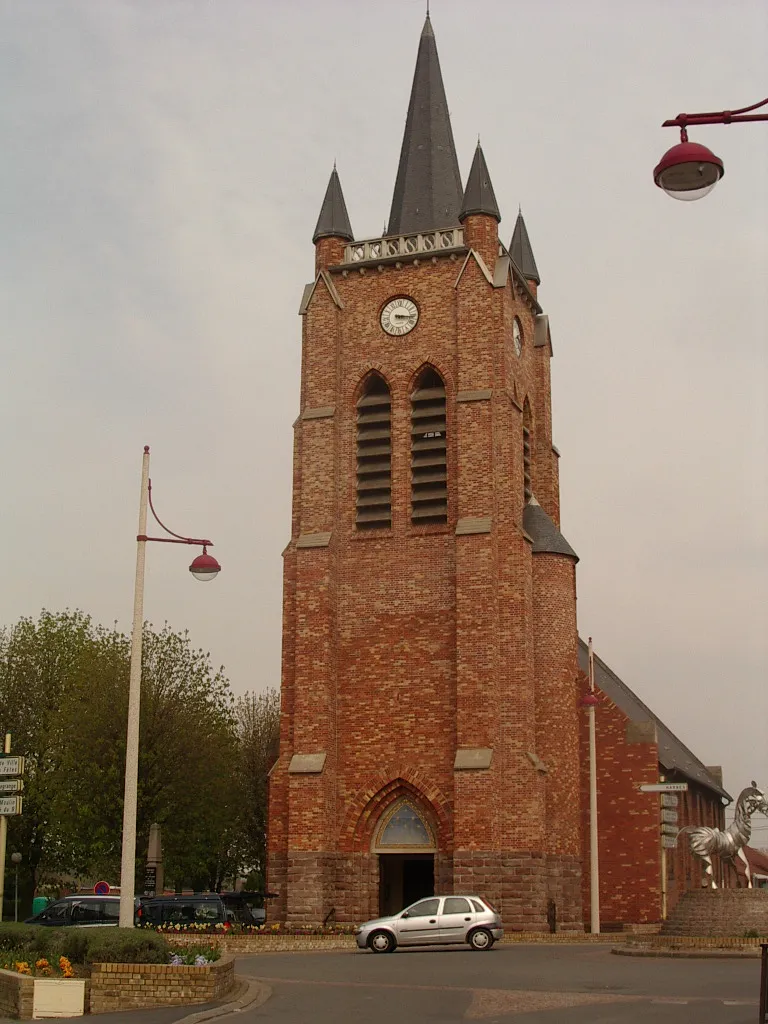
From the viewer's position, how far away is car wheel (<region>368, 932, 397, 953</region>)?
27016 millimetres

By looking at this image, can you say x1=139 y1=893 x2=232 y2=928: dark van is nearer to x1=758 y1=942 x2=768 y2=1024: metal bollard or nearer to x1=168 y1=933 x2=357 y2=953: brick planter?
x1=168 y1=933 x2=357 y2=953: brick planter

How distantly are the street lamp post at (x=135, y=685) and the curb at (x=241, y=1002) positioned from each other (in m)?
2.04

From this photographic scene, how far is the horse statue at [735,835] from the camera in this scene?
28469 mm

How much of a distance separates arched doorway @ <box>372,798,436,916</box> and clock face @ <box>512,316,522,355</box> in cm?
1407

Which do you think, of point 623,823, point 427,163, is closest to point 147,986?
point 623,823

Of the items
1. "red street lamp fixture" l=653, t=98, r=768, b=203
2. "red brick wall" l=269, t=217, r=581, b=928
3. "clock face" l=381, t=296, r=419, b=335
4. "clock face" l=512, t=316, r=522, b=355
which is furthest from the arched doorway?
"red street lamp fixture" l=653, t=98, r=768, b=203

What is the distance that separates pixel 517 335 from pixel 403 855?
52.4ft

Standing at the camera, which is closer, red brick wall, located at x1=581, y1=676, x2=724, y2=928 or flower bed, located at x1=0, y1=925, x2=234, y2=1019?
flower bed, located at x1=0, y1=925, x2=234, y2=1019

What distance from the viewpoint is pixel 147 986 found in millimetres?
16438

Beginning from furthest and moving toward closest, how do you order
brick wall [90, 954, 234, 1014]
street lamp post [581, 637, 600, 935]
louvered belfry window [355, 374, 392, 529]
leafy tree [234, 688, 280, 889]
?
leafy tree [234, 688, 280, 889] → louvered belfry window [355, 374, 392, 529] → street lamp post [581, 637, 600, 935] → brick wall [90, 954, 234, 1014]

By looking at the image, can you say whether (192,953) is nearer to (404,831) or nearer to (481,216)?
(404,831)

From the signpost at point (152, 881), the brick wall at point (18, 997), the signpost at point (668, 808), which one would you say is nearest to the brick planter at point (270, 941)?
the signpost at point (152, 881)

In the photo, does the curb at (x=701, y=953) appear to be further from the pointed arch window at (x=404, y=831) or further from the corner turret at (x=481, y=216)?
the corner turret at (x=481, y=216)

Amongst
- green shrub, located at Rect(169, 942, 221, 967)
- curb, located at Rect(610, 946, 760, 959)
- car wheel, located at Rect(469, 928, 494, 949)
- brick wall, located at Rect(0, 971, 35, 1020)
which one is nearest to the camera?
brick wall, located at Rect(0, 971, 35, 1020)
